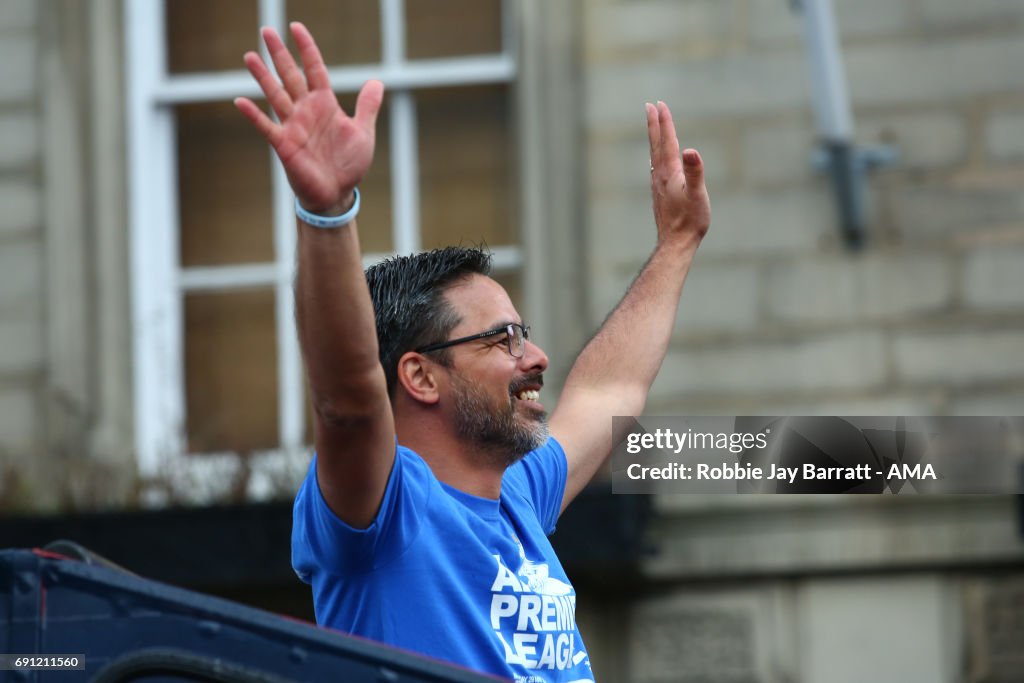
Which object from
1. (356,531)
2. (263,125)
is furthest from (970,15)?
(263,125)

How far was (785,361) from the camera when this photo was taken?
22.4ft

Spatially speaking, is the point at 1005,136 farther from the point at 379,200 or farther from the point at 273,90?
the point at 273,90

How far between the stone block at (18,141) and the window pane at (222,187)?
0.62m

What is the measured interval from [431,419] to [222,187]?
461 cm

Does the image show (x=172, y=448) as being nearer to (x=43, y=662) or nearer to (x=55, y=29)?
(x=55, y=29)

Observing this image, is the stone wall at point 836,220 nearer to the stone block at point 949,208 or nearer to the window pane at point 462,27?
the stone block at point 949,208

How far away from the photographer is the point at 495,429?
125 inches

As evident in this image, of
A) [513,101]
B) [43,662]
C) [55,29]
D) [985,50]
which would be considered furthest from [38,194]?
[43,662]

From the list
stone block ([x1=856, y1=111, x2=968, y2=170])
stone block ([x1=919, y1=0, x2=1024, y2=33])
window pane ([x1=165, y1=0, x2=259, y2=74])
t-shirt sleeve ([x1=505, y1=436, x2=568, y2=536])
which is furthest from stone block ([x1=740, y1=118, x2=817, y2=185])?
t-shirt sleeve ([x1=505, y1=436, x2=568, y2=536])

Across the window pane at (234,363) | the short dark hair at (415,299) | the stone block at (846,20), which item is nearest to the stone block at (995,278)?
the stone block at (846,20)

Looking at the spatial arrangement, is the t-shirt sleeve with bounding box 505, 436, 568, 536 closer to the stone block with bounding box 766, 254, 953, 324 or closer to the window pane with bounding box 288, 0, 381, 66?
the stone block with bounding box 766, 254, 953, 324

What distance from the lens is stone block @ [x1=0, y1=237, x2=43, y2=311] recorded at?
735cm

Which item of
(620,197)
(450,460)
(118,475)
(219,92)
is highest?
(219,92)

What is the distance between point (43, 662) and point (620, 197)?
196 inches
